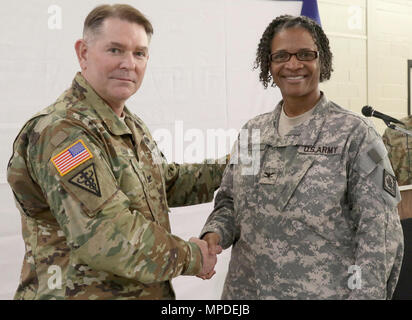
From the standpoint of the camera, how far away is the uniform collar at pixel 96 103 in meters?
1.39

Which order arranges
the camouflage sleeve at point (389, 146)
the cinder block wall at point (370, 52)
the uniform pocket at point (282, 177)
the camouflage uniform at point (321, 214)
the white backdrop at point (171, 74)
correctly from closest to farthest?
the camouflage uniform at point (321, 214) → the uniform pocket at point (282, 177) → the white backdrop at point (171, 74) → the camouflage sleeve at point (389, 146) → the cinder block wall at point (370, 52)

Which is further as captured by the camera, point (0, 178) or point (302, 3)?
point (302, 3)

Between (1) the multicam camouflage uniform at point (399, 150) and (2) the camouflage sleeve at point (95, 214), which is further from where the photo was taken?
(1) the multicam camouflage uniform at point (399, 150)

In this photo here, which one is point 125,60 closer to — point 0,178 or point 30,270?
point 30,270

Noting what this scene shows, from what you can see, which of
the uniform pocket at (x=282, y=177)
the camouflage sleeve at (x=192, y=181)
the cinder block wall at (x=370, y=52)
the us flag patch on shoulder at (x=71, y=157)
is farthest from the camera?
the cinder block wall at (x=370, y=52)

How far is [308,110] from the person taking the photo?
153 centimetres

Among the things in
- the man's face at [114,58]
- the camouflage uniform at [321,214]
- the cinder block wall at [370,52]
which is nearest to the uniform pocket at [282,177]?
the camouflage uniform at [321,214]

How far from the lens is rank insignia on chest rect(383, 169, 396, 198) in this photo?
1.33 metres

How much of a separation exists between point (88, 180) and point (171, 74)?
3.99 ft

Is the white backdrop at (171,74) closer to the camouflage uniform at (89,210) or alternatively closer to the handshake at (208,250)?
the camouflage uniform at (89,210)

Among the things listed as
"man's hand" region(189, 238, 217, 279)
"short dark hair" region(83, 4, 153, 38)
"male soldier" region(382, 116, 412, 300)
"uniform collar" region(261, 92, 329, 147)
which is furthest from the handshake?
"male soldier" region(382, 116, 412, 300)

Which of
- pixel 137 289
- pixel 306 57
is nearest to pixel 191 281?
pixel 137 289

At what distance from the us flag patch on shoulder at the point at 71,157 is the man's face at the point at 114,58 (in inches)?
10.5
